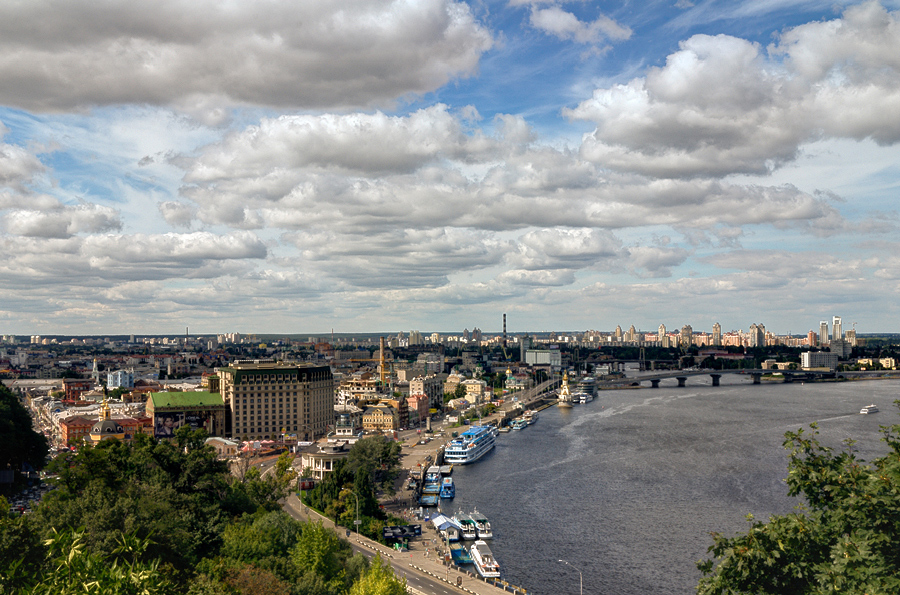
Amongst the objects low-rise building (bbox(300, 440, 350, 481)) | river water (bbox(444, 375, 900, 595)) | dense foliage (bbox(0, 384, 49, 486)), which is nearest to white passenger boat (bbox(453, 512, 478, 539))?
river water (bbox(444, 375, 900, 595))

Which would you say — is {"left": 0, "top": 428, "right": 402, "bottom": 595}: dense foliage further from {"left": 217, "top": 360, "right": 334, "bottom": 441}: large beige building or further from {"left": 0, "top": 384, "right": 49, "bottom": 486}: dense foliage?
{"left": 217, "top": 360, "right": 334, "bottom": 441}: large beige building

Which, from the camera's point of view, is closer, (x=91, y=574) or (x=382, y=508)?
(x=91, y=574)

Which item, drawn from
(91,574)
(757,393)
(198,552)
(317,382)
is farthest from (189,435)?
(757,393)

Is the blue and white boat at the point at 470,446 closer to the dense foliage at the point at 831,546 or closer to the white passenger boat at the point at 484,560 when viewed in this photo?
the white passenger boat at the point at 484,560

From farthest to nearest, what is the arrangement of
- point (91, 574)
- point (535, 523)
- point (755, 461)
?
1. point (755, 461)
2. point (535, 523)
3. point (91, 574)

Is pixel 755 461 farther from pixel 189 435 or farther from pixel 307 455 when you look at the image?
pixel 189 435

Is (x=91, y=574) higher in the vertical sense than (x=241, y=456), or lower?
higher

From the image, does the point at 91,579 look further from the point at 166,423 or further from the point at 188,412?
the point at 188,412
